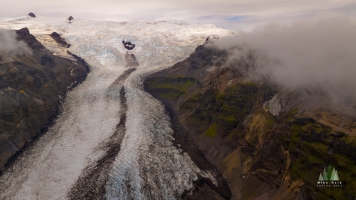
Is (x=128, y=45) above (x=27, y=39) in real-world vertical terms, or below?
below

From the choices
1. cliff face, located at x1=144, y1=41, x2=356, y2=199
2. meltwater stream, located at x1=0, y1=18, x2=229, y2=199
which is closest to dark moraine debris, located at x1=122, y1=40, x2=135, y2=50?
meltwater stream, located at x1=0, y1=18, x2=229, y2=199

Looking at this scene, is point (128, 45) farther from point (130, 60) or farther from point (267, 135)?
point (267, 135)

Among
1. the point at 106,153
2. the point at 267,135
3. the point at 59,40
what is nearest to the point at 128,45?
the point at 59,40

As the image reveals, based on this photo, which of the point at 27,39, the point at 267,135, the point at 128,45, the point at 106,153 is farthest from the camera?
the point at 128,45

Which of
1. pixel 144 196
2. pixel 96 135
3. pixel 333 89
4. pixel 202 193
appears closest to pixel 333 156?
pixel 333 89

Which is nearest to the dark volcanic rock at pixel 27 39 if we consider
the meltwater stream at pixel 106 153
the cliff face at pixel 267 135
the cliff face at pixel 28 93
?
the cliff face at pixel 28 93
